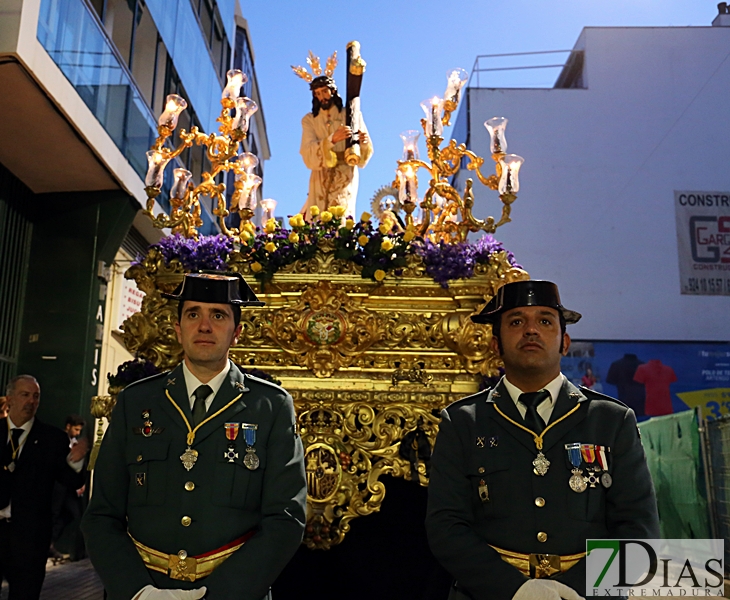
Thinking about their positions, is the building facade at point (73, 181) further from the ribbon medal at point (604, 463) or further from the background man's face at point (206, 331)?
the ribbon medal at point (604, 463)

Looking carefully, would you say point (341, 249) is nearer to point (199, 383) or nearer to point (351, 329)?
point (351, 329)

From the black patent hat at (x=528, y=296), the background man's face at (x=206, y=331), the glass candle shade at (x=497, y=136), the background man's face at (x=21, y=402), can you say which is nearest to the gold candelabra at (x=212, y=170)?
the background man's face at (x=21, y=402)

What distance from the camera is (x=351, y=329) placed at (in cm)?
411

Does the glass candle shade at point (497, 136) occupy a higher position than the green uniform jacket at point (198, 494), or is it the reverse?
the glass candle shade at point (497, 136)

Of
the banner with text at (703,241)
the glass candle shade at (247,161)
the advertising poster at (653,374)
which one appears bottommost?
the advertising poster at (653,374)

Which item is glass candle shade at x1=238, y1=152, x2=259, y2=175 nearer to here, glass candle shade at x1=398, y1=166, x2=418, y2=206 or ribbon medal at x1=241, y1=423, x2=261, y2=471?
glass candle shade at x1=398, y1=166, x2=418, y2=206

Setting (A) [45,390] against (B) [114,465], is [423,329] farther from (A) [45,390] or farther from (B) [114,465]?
(A) [45,390]

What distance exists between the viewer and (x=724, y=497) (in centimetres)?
645

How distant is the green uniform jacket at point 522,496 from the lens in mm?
2262

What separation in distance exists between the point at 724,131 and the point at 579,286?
16.0 feet

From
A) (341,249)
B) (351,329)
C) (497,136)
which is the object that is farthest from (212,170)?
(497,136)

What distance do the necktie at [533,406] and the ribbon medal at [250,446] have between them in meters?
0.99

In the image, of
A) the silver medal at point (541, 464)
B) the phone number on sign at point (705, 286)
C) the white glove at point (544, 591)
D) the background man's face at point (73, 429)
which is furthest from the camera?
the phone number on sign at point (705, 286)

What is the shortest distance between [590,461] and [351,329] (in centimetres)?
196
